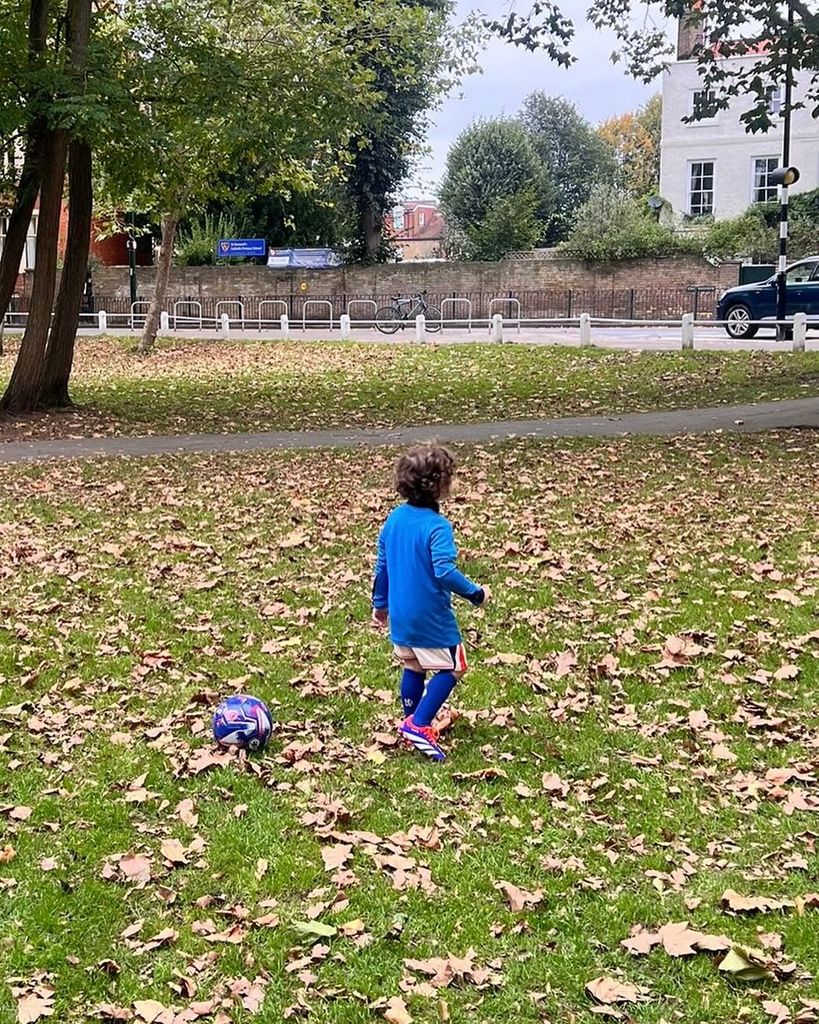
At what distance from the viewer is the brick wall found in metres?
40.6

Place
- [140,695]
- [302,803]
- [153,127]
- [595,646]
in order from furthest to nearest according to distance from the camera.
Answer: [153,127] → [595,646] → [140,695] → [302,803]

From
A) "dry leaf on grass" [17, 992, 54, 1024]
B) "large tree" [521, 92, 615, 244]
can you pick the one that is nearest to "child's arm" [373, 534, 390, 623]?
"dry leaf on grass" [17, 992, 54, 1024]

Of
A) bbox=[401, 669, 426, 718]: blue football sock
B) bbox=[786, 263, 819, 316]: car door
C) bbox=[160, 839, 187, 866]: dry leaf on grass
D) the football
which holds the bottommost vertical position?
bbox=[160, 839, 187, 866]: dry leaf on grass

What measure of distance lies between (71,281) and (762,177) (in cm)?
3357

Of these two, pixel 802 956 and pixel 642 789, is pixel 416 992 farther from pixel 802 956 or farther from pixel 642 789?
pixel 642 789

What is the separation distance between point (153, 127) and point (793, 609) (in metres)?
12.4

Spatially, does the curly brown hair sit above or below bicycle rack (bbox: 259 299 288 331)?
below

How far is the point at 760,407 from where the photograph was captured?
52.9 ft

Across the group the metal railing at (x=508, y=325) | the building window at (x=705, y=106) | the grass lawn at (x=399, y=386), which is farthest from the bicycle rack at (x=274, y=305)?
the building window at (x=705, y=106)

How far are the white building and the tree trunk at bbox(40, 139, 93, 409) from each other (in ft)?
102

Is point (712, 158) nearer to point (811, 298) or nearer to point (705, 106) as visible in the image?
point (811, 298)

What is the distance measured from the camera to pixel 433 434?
14555 millimetres

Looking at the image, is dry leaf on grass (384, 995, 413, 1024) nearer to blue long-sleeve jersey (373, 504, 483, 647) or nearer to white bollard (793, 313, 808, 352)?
blue long-sleeve jersey (373, 504, 483, 647)

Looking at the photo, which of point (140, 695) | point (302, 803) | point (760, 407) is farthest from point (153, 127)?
point (302, 803)
